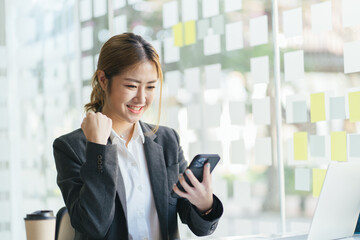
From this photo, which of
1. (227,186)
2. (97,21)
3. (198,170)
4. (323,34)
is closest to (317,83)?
(323,34)

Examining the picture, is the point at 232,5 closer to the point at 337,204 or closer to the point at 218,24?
the point at 218,24

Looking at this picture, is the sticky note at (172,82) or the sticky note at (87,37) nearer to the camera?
the sticky note at (172,82)

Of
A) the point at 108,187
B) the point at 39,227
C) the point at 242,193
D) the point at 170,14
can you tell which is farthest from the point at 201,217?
the point at 170,14

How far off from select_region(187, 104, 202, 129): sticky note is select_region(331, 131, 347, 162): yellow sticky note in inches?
50.2

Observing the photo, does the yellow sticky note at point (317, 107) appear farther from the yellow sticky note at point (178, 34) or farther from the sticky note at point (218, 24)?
the yellow sticky note at point (178, 34)

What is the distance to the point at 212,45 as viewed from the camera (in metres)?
4.05

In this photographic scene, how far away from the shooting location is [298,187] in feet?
11.2

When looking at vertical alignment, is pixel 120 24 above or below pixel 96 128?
above

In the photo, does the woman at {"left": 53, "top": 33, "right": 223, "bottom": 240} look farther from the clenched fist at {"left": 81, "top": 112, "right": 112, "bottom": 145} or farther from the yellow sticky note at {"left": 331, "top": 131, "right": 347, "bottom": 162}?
the yellow sticky note at {"left": 331, "top": 131, "right": 347, "bottom": 162}

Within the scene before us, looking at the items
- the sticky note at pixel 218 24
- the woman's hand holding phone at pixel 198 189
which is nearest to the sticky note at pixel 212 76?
the sticky note at pixel 218 24

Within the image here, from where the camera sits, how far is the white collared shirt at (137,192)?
5.89 feet

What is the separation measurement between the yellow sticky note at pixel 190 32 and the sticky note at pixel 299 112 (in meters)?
1.18

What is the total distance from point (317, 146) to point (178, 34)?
1.67m

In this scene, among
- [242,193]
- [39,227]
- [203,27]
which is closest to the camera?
[39,227]
